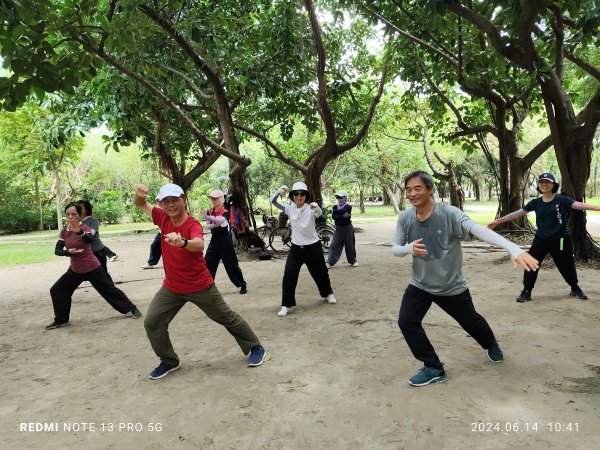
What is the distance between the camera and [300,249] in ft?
18.5

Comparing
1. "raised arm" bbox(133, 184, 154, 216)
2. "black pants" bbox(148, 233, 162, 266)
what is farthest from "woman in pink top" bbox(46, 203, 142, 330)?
"black pants" bbox(148, 233, 162, 266)

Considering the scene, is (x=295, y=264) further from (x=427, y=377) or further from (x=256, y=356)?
(x=427, y=377)

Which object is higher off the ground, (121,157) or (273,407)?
(121,157)

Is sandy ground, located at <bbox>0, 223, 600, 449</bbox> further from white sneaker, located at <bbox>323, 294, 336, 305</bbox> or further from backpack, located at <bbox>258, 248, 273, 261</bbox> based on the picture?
backpack, located at <bbox>258, 248, 273, 261</bbox>

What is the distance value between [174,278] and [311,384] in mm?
1411

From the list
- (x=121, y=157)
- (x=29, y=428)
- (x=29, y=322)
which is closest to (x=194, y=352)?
(x=29, y=428)

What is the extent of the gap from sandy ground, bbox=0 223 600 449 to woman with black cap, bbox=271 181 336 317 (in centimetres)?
32

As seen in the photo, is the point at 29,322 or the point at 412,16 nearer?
the point at 29,322

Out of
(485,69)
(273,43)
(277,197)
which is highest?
Answer: (273,43)

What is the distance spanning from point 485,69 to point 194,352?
7595 millimetres

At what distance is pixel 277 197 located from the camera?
6492 mm

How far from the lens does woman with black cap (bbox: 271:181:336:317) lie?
5.59m

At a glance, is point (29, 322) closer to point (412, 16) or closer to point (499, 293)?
point (499, 293)

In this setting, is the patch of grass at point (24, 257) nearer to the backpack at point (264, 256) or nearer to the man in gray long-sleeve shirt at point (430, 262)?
the backpack at point (264, 256)
